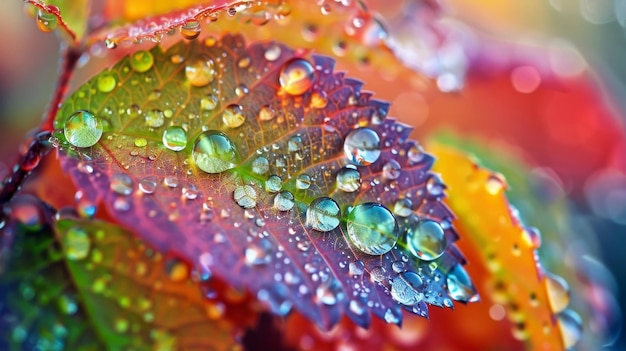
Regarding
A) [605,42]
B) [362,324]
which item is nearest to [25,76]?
[362,324]

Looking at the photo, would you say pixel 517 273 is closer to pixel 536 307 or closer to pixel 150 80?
pixel 536 307

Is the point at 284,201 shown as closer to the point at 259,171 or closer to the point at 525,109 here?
the point at 259,171

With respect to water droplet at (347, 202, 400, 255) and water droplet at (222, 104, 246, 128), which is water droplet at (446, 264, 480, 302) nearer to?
water droplet at (347, 202, 400, 255)

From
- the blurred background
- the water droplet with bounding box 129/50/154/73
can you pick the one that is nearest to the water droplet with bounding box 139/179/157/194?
the water droplet with bounding box 129/50/154/73

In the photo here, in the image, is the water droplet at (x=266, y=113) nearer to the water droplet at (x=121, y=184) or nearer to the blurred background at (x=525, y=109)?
the water droplet at (x=121, y=184)

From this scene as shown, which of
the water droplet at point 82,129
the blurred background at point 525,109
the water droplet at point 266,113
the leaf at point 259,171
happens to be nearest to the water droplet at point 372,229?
the leaf at point 259,171

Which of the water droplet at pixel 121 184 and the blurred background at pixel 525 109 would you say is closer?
the water droplet at pixel 121 184

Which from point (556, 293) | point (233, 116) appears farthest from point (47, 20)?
point (556, 293)
